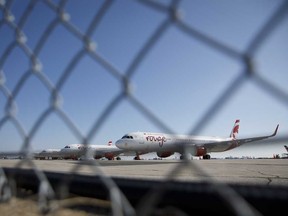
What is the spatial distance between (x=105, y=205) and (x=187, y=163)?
1063 millimetres

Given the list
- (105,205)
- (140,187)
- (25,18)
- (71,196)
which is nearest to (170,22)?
(140,187)

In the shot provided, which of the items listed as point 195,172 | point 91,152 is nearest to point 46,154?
point 91,152

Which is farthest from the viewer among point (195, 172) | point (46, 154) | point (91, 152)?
point (46, 154)

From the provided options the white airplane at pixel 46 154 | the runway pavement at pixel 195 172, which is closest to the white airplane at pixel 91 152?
the runway pavement at pixel 195 172

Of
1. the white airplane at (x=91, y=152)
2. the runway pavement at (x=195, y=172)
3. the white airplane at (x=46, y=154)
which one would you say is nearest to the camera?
the runway pavement at (x=195, y=172)

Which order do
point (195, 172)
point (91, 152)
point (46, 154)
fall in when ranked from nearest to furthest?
point (195, 172)
point (91, 152)
point (46, 154)

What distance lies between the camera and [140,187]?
136 centimetres

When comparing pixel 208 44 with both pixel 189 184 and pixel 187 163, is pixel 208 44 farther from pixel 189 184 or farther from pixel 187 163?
pixel 189 184

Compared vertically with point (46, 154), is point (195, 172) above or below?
below

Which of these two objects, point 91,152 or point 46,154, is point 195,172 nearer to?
point 91,152

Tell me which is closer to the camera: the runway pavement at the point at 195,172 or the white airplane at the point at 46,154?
Result: the runway pavement at the point at 195,172

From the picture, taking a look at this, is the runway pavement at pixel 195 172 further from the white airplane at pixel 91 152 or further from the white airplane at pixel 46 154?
the white airplane at pixel 46 154

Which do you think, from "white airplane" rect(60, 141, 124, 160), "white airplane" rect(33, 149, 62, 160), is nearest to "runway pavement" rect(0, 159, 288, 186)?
"white airplane" rect(60, 141, 124, 160)

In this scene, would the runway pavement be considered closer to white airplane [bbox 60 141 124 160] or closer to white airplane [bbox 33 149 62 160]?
white airplane [bbox 60 141 124 160]
